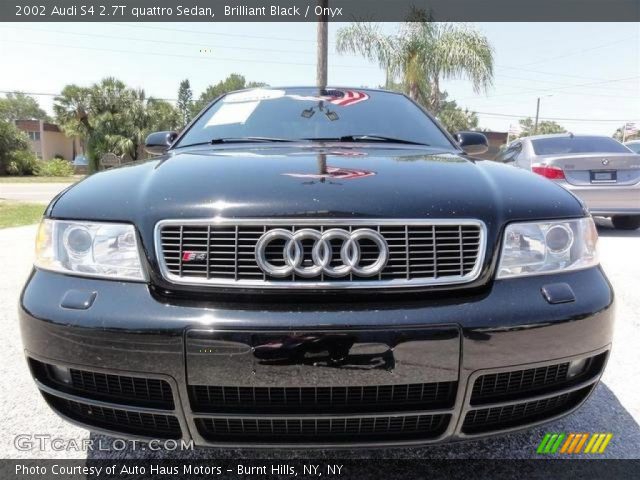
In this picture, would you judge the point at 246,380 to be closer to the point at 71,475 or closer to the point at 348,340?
the point at 348,340

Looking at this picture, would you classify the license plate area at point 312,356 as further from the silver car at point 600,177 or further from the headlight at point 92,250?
the silver car at point 600,177

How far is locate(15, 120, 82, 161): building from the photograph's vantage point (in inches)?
2056

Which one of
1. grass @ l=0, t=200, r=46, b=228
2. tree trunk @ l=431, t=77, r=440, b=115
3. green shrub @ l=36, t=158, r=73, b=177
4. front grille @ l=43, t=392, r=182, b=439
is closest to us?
front grille @ l=43, t=392, r=182, b=439

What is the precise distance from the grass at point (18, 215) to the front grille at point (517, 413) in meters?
9.23

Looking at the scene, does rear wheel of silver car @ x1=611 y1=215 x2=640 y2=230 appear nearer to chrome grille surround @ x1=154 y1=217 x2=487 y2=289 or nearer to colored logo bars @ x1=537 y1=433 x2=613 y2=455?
colored logo bars @ x1=537 y1=433 x2=613 y2=455

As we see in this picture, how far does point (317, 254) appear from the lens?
1419mm

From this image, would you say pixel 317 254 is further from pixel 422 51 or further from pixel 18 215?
pixel 422 51

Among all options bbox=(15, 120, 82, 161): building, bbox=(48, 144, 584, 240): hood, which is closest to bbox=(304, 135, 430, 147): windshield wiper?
bbox=(48, 144, 584, 240): hood

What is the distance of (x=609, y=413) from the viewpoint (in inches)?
87.0

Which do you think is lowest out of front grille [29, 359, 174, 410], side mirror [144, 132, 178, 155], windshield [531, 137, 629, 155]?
front grille [29, 359, 174, 410]

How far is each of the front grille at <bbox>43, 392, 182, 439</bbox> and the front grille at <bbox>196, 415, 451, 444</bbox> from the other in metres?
0.10

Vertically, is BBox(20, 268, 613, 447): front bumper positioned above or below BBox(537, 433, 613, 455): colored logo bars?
above

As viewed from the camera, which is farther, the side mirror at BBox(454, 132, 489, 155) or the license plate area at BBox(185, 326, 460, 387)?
the side mirror at BBox(454, 132, 489, 155)

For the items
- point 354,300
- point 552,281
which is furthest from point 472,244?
point 354,300
